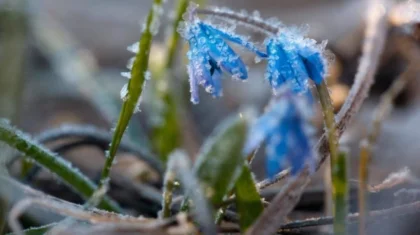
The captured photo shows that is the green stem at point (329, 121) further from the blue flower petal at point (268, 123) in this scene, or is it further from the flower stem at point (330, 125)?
the blue flower petal at point (268, 123)

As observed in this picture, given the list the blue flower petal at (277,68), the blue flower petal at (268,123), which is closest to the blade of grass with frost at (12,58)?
the blue flower petal at (277,68)

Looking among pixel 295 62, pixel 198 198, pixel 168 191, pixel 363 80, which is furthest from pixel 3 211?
pixel 363 80

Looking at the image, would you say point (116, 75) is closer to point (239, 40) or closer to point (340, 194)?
point (239, 40)

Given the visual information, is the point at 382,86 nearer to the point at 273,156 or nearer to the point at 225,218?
the point at 225,218

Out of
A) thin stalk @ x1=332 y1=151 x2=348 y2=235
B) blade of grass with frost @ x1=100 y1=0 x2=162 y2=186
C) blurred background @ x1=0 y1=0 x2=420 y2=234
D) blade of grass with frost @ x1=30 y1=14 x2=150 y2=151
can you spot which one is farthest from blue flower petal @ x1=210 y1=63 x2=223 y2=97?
blade of grass with frost @ x1=30 y1=14 x2=150 y2=151

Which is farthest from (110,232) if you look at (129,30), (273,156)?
(129,30)

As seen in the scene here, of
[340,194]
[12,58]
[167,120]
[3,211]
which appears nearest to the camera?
[340,194]

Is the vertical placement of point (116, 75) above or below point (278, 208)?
above
